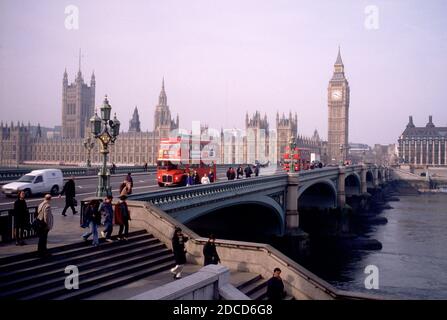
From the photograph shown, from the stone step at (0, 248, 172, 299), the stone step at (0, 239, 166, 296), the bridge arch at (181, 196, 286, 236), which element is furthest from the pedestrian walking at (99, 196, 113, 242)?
the bridge arch at (181, 196, 286, 236)

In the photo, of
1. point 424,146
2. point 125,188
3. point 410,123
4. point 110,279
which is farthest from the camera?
point 410,123

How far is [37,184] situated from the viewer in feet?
70.4

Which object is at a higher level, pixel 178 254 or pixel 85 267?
pixel 178 254

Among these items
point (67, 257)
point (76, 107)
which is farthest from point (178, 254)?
point (76, 107)

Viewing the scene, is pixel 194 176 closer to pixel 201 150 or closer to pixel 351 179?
pixel 201 150

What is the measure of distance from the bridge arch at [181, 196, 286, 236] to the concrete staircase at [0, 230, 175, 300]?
18611mm

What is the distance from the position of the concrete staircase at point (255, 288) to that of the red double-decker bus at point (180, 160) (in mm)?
14403

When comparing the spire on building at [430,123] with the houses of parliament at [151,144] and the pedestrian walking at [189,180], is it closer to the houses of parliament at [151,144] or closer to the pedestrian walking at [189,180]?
the houses of parliament at [151,144]

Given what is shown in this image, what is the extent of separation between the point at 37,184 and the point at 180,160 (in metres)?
9.76

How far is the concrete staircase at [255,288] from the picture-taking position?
11.6 m

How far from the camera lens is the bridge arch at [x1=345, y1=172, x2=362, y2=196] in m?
78.1

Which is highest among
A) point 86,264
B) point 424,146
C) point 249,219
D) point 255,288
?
point 424,146

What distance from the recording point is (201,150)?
101 feet

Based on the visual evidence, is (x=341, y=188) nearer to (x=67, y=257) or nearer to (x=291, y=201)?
(x=291, y=201)
